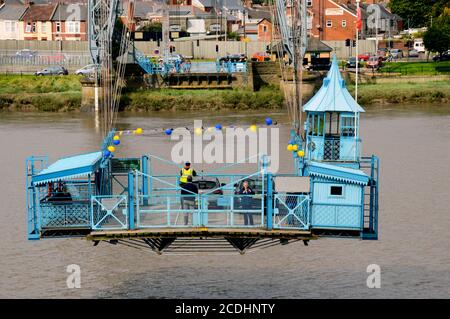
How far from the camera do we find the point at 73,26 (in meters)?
109

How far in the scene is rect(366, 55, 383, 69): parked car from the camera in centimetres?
7973

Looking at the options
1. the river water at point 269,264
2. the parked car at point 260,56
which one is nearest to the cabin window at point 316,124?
the river water at point 269,264

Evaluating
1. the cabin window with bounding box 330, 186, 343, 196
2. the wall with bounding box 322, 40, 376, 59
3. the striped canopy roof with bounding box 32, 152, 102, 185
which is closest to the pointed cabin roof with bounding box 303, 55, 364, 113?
the cabin window with bounding box 330, 186, 343, 196

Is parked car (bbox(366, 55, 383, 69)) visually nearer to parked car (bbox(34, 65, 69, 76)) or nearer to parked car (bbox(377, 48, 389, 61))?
parked car (bbox(377, 48, 389, 61))

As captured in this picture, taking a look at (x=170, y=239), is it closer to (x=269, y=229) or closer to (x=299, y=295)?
(x=269, y=229)

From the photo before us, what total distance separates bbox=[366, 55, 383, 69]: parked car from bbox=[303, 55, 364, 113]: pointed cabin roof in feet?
176

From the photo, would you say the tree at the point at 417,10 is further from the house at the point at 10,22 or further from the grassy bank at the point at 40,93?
the grassy bank at the point at 40,93

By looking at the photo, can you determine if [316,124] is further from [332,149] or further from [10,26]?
[10,26]

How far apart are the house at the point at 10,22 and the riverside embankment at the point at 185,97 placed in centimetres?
4128

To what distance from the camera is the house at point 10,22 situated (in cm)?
11162

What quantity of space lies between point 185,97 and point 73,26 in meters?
44.3

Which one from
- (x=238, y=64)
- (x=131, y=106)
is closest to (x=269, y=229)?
(x=131, y=106)

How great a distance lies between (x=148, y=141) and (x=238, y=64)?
23.5 meters

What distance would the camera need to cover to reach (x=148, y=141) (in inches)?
1948
